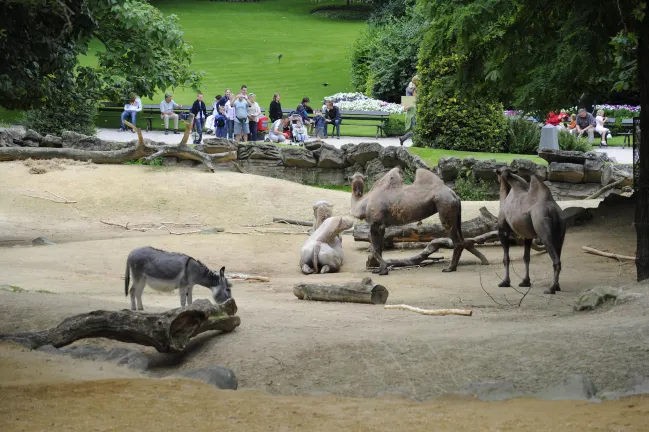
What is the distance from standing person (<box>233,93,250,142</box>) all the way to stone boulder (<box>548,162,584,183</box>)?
10502 mm

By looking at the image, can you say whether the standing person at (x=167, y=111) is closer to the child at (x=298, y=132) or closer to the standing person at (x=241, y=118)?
the standing person at (x=241, y=118)

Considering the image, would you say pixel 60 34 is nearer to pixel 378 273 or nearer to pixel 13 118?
pixel 378 273

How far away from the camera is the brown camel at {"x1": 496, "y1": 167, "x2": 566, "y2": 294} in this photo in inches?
462

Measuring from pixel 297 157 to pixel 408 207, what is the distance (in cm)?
1077

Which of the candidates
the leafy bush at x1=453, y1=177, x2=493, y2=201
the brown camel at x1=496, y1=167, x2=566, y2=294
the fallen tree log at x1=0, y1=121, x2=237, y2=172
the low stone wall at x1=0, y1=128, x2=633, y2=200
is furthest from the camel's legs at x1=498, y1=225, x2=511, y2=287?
the fallen tree log at x1=0, y1=121, x2=237, y2=172

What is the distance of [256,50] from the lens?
56719 millimetres

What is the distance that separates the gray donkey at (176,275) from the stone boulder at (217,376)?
1844mm

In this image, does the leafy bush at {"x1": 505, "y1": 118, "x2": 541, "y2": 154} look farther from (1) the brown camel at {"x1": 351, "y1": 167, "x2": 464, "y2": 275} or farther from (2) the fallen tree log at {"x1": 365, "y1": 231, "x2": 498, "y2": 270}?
(1) the brown camel at {"x1": 351, "y1": 167, "x2": 464, "y2": 275}

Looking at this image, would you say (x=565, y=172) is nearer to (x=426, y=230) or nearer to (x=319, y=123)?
(x=426, y=230)

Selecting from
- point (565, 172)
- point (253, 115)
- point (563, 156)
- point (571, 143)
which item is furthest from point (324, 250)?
point (253, 115)

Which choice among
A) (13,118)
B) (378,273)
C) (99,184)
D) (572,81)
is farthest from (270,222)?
(13,118)

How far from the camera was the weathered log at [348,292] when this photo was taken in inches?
428

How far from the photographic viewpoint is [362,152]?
80.5 ft

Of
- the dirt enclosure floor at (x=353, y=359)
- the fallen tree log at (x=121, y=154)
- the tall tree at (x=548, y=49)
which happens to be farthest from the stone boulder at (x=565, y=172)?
the dirt enclosure floor at (x=353, y=359)
